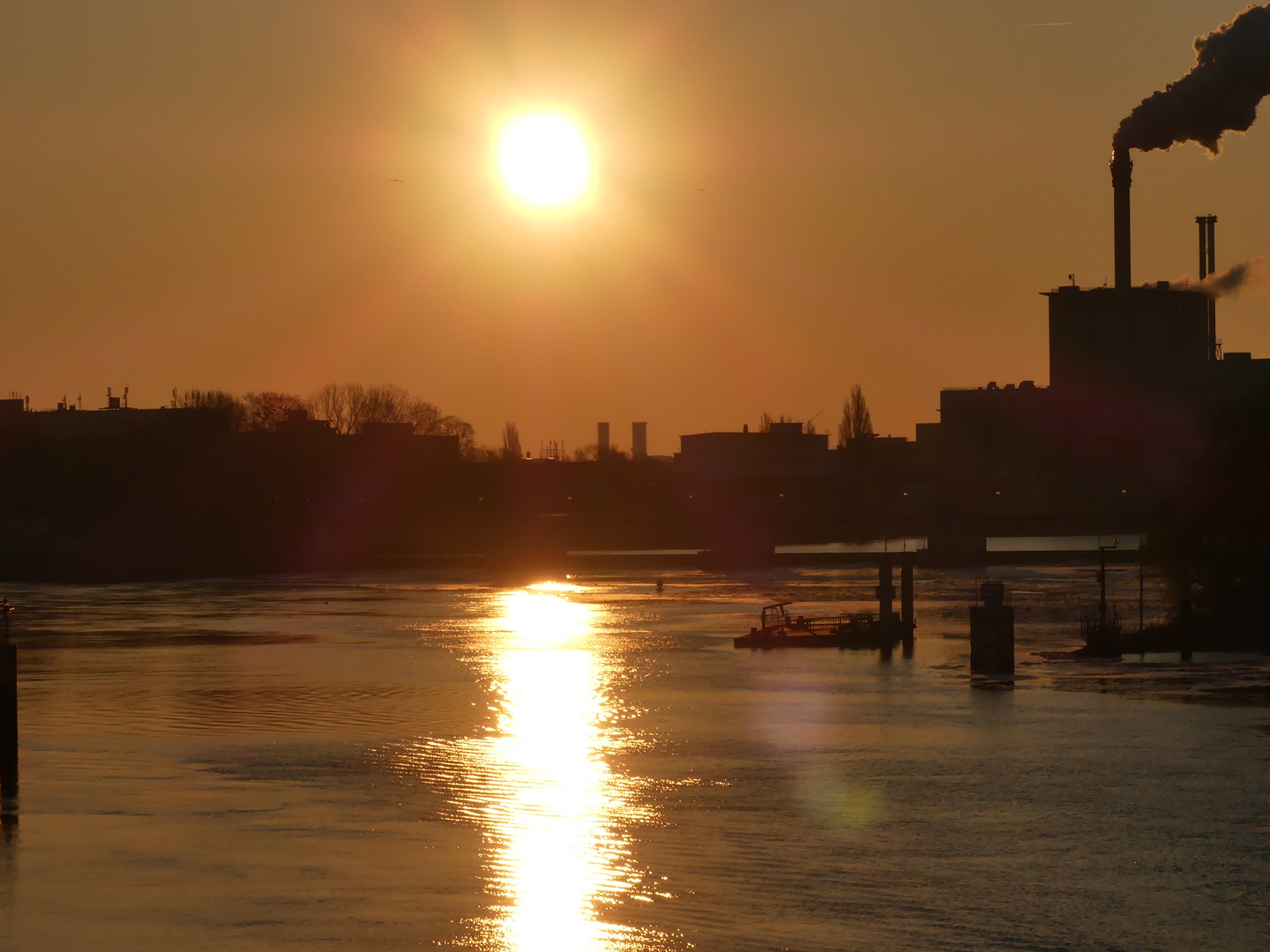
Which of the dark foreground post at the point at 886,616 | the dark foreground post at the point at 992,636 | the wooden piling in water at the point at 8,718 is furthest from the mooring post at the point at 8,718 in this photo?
the dark foreground post at the point at 886,616

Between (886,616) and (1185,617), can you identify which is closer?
(1185,617)

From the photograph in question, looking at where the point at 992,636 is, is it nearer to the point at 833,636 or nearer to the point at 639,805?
the point at 833,636

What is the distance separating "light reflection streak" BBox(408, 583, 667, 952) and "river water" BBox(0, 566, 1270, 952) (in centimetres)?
8

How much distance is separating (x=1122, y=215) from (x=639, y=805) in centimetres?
8177

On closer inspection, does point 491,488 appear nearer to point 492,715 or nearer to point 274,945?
point 492,715

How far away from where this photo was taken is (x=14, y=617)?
74.2 meters

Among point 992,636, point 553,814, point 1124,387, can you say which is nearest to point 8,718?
point 553,814

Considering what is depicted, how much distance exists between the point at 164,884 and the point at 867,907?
853 cm

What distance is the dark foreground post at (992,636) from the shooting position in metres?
45.2

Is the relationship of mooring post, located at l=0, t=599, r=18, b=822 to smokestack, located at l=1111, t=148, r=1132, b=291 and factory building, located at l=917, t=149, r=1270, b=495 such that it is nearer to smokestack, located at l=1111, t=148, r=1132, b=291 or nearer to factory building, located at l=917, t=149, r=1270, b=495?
smokestack, located at l=1111, t=148, r=1132, b=291

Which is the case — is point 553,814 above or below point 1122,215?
below

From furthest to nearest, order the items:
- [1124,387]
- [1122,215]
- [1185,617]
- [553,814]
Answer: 1. [1124,387]
2. [1122,215]
3. [1185,617]
4. [553,814]

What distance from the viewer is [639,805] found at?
86.5 feet

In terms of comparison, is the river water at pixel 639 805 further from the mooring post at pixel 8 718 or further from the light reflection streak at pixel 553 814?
the mooring post at pixel 8 718
